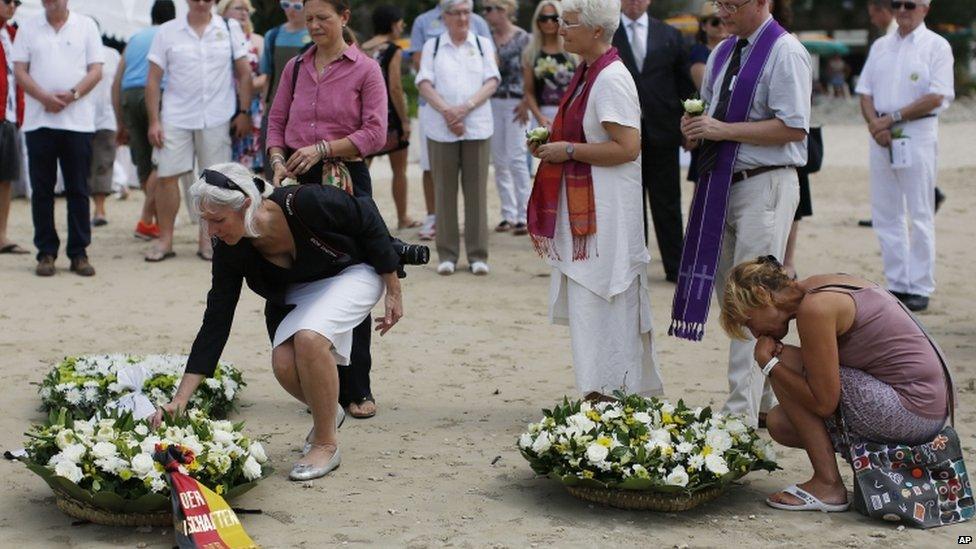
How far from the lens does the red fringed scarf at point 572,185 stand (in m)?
6.15

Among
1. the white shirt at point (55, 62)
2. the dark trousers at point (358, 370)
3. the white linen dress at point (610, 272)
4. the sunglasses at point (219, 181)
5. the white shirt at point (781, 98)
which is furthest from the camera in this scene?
the white shirt at point (55, 62)

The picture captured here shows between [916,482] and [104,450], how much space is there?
9.43ft

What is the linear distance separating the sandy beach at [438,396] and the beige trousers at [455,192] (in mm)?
246

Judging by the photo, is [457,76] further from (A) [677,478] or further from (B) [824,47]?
(B) [824,47]

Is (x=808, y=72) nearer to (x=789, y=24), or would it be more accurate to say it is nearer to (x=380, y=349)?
(x=789, y=24)

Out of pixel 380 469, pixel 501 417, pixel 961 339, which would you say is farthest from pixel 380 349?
pixel 961 339

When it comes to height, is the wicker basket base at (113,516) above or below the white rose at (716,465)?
below

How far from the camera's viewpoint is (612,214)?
615 cm

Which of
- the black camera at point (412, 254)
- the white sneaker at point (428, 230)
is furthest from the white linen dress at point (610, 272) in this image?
the white sneaker at point (428, 230)

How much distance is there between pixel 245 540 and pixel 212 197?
1.26 meters

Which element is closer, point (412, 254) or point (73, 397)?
point (412, 254)

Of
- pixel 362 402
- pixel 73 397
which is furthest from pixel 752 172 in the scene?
pixel 73 397

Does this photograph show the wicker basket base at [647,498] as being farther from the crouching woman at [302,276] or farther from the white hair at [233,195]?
the white hair at [233,195]

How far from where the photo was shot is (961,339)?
8430 millimetres
